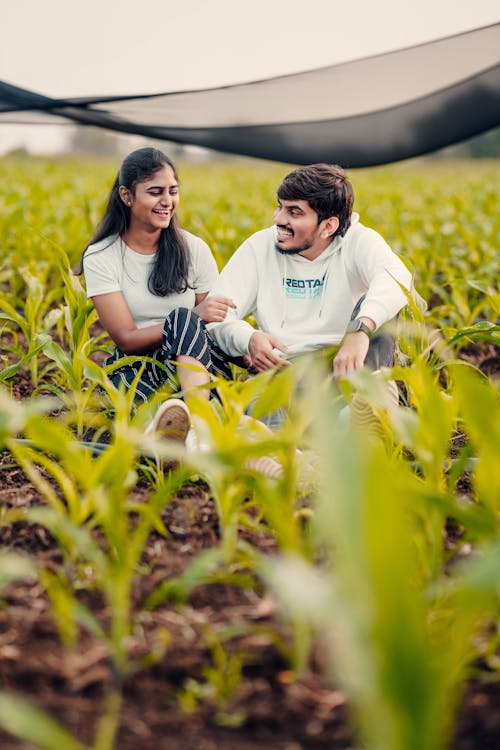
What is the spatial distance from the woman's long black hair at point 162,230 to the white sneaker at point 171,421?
1.94 ft

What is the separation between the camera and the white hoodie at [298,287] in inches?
103

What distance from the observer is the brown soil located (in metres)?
1.26

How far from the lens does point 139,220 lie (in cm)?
279

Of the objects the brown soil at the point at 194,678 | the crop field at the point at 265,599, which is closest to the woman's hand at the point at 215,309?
the crop field at the point at 265,599

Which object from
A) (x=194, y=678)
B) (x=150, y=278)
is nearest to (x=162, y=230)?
(x=150, y=278)

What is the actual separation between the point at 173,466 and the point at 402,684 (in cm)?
141

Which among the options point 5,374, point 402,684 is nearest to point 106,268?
point 5,374

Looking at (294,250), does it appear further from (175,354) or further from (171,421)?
(171,421)

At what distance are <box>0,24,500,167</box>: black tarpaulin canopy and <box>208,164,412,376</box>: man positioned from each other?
0.84 metres

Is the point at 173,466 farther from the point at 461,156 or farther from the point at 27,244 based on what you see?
the point at 461,156

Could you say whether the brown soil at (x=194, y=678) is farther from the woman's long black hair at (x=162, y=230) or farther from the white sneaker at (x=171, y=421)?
the woman's long black hair at (x=162, y=230)

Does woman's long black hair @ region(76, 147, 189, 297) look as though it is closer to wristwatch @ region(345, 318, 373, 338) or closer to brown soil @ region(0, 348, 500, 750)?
wristwatch @ region(345, 318, 373, 338)

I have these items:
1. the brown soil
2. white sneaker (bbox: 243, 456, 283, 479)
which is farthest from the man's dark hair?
the brown soil

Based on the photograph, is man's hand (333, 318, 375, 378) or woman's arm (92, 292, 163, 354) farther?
woman's arm (92, 292, 163, 354)
